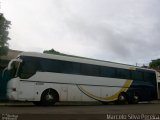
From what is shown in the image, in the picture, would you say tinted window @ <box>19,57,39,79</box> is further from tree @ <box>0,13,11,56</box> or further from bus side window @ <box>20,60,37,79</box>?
tree @ <box>0,13,11,56</box>

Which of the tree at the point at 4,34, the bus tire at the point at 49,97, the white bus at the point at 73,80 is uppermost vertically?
the tree at the point at 4,34

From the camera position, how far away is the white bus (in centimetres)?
1980

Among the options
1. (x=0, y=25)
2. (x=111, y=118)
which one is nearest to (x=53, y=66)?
(x=111, y=118)

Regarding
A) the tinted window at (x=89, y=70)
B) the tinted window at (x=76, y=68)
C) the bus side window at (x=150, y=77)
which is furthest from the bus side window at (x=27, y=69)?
the bus side window at (x=150, y=77)

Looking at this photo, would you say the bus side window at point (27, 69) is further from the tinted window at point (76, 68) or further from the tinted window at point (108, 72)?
the tinted window at point (108, 72)

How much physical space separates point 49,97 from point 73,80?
2289 mm

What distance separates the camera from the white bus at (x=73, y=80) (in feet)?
65.0

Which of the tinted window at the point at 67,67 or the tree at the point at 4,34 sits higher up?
the tree at the point at 4,34

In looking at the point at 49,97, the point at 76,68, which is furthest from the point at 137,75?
the point at 49,97

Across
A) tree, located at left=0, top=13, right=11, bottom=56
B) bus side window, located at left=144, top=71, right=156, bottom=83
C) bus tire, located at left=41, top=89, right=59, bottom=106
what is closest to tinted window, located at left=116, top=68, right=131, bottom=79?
bus side window, located at left=144, top=71, right=156, bottom=83

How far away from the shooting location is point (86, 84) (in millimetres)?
23188

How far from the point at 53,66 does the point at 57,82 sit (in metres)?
1.02

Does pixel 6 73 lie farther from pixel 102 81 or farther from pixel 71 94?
pixel 102 81

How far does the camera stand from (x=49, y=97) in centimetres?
2069
